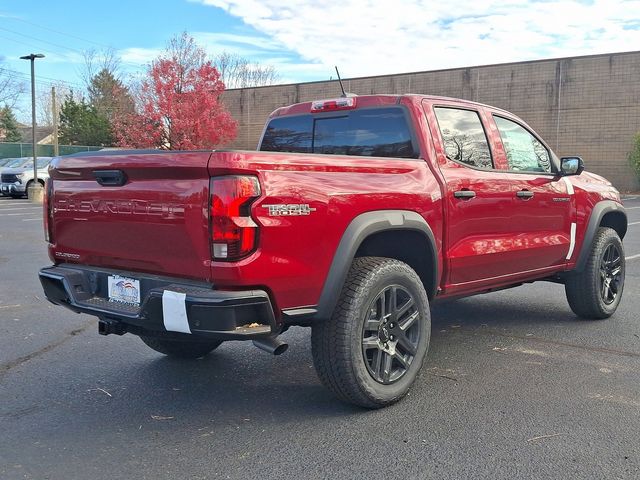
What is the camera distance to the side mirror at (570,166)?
5191 millimetres

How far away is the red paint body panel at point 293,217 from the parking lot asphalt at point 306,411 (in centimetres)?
73

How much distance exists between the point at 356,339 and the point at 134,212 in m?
1.40

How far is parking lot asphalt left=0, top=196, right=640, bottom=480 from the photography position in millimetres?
3000

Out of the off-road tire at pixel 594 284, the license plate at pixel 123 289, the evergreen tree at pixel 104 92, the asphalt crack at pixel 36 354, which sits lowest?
the asphalt crack at pixel 36 354

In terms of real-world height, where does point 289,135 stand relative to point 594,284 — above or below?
above

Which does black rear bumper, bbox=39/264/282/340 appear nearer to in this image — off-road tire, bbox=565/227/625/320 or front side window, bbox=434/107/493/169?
front side window, bbox=434/107/493/169

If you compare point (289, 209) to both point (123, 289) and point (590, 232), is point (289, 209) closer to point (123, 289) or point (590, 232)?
point (123, 289)

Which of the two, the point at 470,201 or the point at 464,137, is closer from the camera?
the point at 470,201

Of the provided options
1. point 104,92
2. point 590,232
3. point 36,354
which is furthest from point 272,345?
point 104,92

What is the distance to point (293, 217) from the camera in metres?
3.14

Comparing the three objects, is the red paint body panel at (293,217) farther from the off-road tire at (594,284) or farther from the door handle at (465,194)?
the off-road tire at (594,284)

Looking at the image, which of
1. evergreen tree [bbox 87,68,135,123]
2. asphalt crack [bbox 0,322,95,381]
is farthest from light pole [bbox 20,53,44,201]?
evergreen tree [bbox 87,68,135,123]

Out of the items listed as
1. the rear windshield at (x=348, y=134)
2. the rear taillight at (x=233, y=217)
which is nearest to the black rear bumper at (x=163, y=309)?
the rear taillight at (x=233, y=217)

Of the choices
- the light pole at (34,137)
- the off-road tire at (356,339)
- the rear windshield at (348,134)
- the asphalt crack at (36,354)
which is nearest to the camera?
the off-road tire at (356,339)
